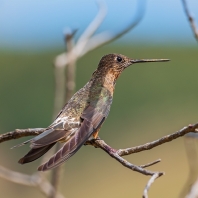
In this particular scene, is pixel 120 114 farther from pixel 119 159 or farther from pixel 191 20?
pixel 119 159

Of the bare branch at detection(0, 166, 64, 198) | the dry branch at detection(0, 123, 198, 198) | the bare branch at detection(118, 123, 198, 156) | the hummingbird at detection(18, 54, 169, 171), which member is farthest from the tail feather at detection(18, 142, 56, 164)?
the bare branch at detection(0, 166, 64, 198)

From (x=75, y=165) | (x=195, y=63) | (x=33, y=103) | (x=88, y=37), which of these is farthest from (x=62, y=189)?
(x=195, y=63)

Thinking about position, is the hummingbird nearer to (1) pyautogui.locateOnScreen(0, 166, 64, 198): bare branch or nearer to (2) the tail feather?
(2) the tail feather

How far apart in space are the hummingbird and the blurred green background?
4.91 m

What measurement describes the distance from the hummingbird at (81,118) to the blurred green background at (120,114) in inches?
193

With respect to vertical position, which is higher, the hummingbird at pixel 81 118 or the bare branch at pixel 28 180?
the hummingbird at pixel 81 118

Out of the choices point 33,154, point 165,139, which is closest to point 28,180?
point 33,154

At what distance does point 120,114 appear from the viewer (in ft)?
49.6

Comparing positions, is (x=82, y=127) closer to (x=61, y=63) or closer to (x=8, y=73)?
(x=61, y=63)

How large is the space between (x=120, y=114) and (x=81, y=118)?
11.1 meters

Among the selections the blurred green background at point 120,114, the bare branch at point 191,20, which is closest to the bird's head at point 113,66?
the bare branch at point 191,20

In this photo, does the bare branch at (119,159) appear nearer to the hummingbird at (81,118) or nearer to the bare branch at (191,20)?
the hummingbird at (81,118)

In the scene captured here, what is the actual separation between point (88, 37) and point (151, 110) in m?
11.1

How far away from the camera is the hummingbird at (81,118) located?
3.27 metres
